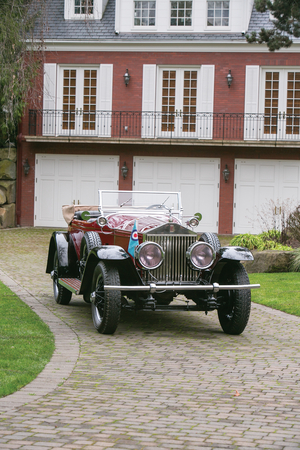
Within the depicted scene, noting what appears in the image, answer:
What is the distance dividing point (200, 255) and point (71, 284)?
2.03m

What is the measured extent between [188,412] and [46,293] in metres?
5.91

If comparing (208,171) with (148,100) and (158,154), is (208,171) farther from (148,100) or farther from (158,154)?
(148,100)

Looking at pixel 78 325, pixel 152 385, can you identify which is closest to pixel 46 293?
pixel 78 325

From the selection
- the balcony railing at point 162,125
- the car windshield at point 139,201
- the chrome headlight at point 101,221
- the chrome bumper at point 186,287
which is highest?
the balcony railing at point 162,125

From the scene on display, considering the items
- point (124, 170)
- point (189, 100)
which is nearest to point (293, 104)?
point (189, 100)

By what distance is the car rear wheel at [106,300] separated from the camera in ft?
21.4

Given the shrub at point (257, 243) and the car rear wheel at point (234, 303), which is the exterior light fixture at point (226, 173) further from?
the car rear wheel at point (234, 303)

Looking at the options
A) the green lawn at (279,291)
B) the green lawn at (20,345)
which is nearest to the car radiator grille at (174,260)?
the green lawn at (20,345)

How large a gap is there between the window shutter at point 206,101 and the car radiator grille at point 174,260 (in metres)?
15.8

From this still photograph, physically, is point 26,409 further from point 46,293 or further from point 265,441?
point 46,293

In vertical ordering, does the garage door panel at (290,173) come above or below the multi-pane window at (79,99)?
below

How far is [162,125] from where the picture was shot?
894 inches

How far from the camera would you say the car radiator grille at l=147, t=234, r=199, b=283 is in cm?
691

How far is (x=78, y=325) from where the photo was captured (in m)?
7.34
